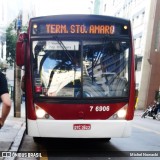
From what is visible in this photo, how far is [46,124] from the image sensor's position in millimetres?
7652

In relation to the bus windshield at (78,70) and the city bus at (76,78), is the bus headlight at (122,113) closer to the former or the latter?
the city bus at (76,78)

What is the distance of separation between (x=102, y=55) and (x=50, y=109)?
1.65 meters

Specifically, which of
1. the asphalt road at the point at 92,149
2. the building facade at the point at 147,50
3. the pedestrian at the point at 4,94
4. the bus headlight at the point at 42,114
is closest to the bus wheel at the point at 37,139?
the asphalt road at the point at 92,149

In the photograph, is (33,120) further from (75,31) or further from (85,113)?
(75,31)

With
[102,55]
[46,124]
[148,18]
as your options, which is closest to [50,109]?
[46,124]

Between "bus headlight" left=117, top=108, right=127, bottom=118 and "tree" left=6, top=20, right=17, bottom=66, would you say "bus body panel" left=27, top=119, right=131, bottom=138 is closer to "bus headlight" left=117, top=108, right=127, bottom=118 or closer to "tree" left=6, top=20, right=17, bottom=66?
"bus headlight" left=117, top=108, right=127, bottom=118

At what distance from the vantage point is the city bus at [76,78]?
25.4 ft

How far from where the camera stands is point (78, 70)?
25.9 ft

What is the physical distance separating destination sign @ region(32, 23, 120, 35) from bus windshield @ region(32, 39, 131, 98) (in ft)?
0.82

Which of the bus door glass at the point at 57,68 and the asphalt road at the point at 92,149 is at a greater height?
the bus door glass at the point at 57,68

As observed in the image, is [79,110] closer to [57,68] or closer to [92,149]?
[57,68]

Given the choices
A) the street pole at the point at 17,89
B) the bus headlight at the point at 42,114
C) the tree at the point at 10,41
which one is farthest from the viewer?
the tree at the point at 10,41

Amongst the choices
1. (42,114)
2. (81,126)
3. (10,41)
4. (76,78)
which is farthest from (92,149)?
(10,41)

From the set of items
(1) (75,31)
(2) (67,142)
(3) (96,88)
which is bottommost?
(2) (67,142)
